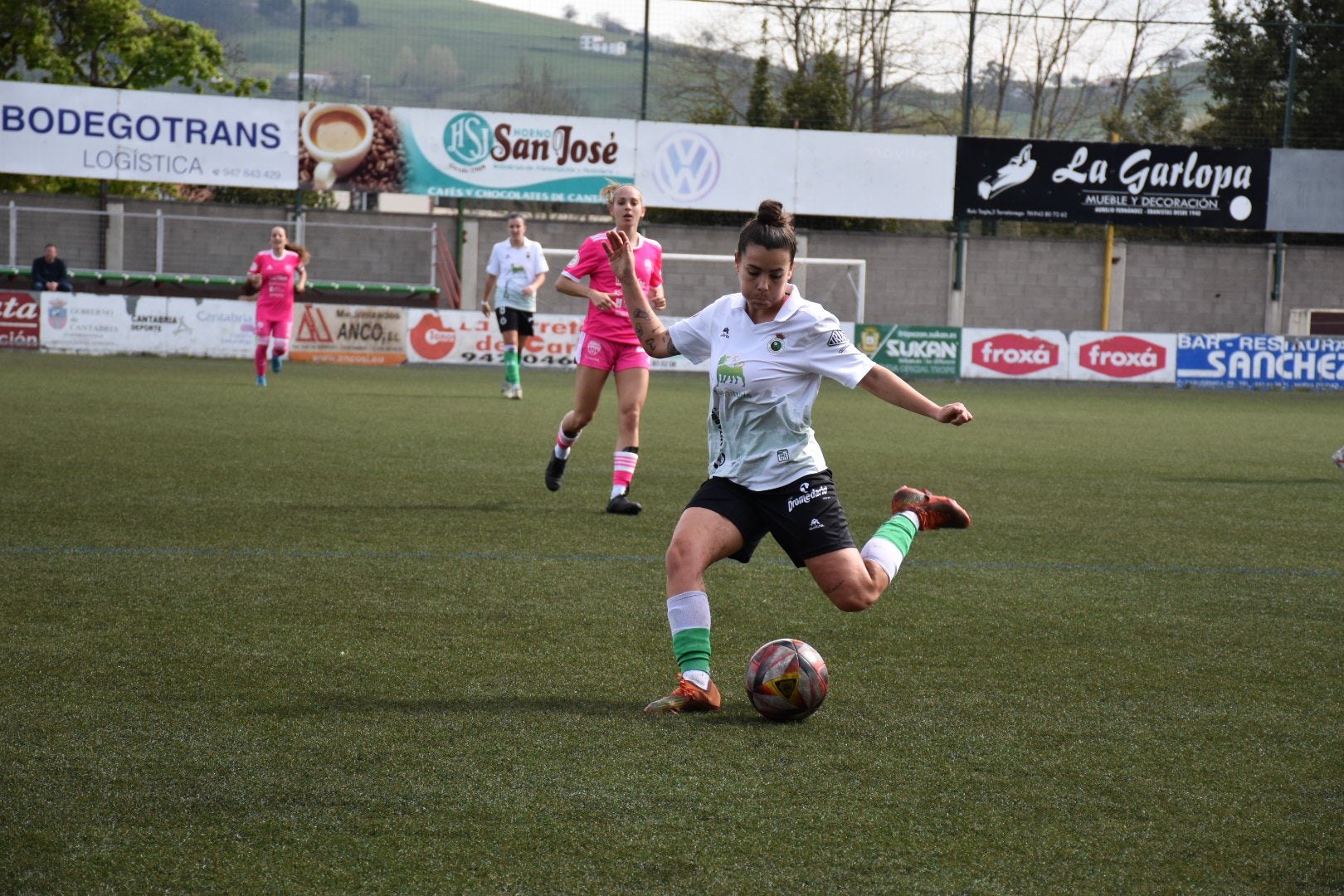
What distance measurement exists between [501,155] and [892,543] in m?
25.0

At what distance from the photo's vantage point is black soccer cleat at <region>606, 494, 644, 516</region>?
8.61m

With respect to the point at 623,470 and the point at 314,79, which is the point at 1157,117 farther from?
the point at 623,470

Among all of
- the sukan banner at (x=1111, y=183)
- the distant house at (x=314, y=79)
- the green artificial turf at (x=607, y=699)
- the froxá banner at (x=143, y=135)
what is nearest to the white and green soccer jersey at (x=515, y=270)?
the green artificial turf at (x=607, y=699)

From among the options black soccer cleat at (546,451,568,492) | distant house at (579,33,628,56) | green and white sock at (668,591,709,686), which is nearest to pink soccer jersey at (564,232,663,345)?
black soccer cleat at (546,451,568,492)

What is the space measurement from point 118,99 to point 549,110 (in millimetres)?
8464

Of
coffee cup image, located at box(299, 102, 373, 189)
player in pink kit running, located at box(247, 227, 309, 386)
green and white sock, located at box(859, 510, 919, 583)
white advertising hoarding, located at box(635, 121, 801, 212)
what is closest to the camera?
green and white sock, located at box(859, 510, 919, 583)

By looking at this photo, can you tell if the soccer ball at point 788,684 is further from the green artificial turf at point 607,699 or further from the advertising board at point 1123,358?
the advertising board at point 1123,358

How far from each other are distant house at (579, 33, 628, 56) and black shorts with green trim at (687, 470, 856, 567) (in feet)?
91.0

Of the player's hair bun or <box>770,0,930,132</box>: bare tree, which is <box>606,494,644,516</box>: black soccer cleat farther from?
<box>770,0,930,132</box>: bare tree

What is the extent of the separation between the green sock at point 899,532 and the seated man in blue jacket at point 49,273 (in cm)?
2463

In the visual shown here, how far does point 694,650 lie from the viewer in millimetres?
4418

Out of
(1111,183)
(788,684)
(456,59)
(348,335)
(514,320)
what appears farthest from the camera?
(456,59)

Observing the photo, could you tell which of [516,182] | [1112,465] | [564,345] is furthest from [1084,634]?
[516,182]

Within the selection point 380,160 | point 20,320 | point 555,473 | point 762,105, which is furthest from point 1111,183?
point 555,473
